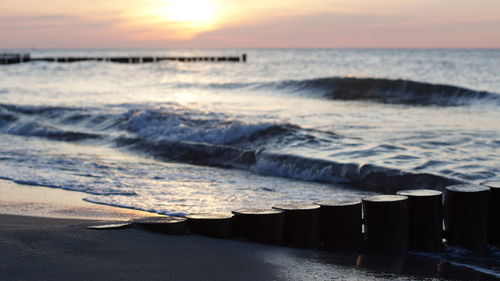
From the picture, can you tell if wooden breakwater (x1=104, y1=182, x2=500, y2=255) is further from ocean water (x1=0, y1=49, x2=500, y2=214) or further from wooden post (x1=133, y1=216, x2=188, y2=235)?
ocean water (x1=0, y1=49, x2=500, y2=214)

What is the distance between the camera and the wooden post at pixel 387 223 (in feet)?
14.8

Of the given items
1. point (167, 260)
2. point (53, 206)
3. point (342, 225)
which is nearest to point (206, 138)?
point (53, 206)

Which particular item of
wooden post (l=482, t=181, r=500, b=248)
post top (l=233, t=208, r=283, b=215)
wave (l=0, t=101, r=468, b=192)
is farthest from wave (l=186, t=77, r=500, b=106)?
post top (l=233, t=208, r=283, b=215)

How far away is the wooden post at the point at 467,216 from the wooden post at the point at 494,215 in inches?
2.5

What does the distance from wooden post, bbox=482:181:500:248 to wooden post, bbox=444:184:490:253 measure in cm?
6

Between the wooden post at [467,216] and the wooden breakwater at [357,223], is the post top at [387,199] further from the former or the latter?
the wooden post at [467,216]

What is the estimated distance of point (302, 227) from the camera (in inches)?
180

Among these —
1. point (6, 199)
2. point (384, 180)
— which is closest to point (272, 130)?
point (384, 180)

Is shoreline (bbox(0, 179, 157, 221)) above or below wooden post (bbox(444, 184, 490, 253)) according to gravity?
below

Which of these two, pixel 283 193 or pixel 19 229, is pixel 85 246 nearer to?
pixel 19 229

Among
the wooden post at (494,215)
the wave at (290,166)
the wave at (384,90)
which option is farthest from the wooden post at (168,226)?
the wave at (384,90)

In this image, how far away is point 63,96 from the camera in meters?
24.2

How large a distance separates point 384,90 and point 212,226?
1021 inches

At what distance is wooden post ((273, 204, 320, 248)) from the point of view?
456 cm
